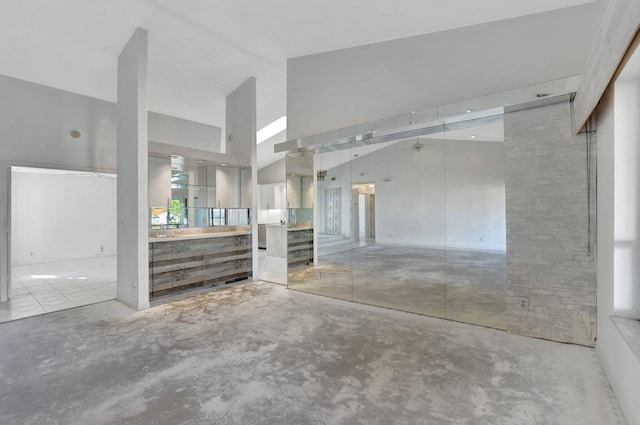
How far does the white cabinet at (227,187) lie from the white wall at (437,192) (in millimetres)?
2410

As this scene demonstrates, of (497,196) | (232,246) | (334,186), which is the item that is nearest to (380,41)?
(334,186)

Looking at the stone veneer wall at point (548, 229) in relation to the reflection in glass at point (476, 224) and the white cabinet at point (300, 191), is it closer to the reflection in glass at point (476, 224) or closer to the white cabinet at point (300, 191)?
the reflection in glass at point (476, 224)

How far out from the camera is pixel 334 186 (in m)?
5.33

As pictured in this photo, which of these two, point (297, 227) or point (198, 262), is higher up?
point (297, 227)

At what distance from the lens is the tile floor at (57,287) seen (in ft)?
14.8

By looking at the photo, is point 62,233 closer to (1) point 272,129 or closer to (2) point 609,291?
(1) point 272,129

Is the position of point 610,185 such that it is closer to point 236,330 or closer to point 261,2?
point 236,330

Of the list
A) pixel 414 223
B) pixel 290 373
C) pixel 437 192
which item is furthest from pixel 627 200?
pixel 290 373

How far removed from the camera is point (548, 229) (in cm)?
317

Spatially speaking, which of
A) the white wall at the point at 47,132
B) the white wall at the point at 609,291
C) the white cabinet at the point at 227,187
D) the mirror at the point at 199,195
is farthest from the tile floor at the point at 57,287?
the white wall at the point at 609,291

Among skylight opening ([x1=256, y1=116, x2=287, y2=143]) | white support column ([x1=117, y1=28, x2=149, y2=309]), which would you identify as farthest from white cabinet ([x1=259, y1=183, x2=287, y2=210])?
white support column ([x1=117, y1=28, x2=149, y2=309])

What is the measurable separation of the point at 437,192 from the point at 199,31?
4.40m

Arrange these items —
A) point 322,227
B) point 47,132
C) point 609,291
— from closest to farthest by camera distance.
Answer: point 609,291 → point 47,132 → point 322,227

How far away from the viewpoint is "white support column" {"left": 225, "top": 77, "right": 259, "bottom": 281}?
6.04 m
